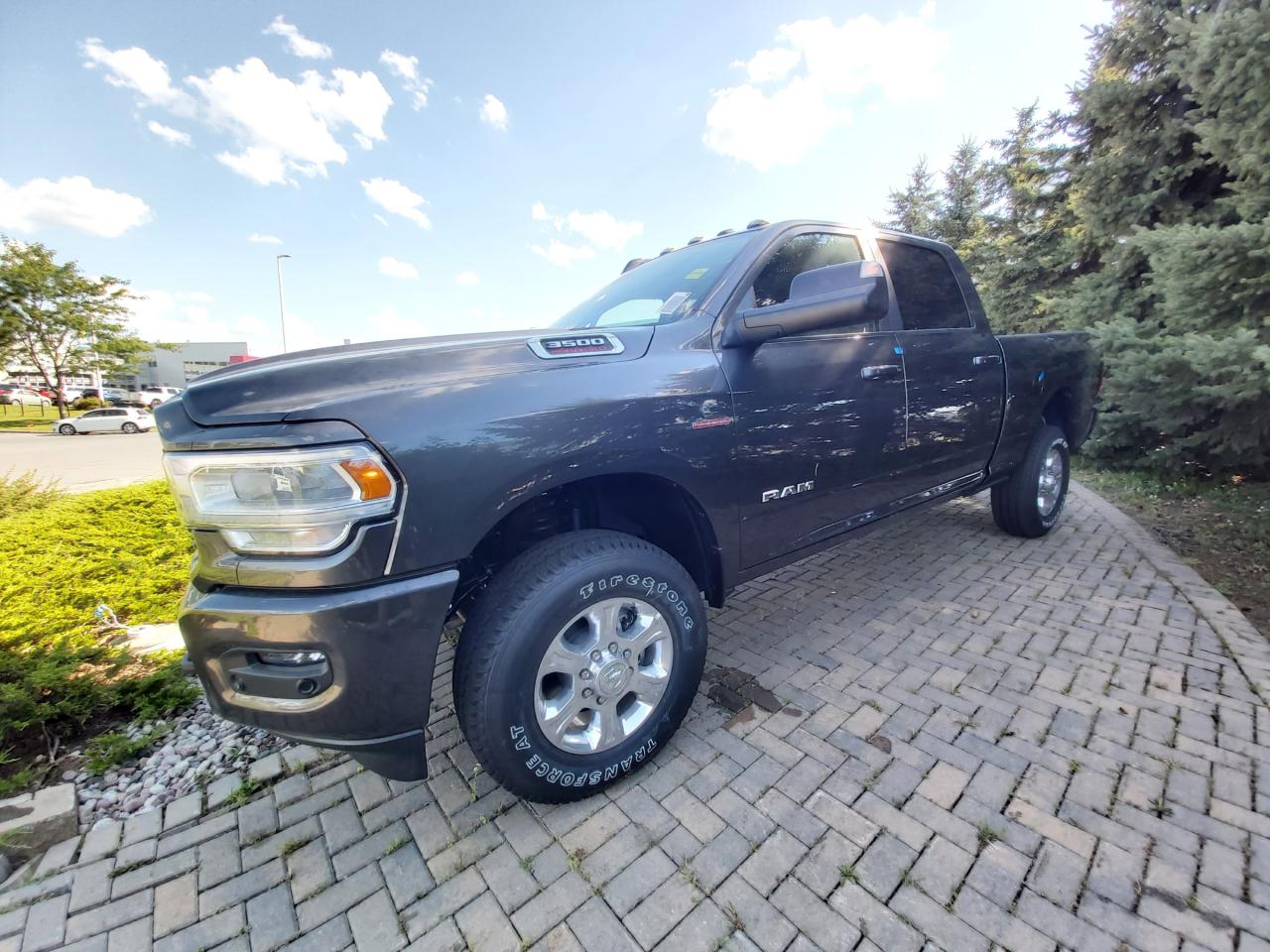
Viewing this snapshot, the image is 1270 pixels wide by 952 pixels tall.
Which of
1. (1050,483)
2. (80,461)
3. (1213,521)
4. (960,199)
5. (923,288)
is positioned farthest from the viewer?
(960,199)

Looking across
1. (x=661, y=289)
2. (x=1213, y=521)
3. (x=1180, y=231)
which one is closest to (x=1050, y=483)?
(x=1213, y=521)

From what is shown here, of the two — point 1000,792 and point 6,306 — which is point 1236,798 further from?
point 6,306

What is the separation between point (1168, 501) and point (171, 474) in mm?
7623

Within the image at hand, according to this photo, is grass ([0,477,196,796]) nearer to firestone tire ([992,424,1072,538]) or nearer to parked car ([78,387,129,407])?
firestone tire ([992,424,1072,538])

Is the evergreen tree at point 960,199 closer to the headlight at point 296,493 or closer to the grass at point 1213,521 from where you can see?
the grass at point 1213,521

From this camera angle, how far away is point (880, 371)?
2670 millimetres

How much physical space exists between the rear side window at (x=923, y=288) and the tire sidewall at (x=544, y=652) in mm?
2141

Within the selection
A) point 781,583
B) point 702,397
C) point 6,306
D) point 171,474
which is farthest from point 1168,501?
point 6,306

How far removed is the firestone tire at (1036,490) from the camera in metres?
4.04

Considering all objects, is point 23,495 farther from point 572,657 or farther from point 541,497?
point 572,657

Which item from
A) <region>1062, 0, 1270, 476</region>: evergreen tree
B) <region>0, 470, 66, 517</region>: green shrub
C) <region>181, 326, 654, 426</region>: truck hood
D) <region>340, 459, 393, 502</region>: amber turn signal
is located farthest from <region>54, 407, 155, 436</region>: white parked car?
<region>1062, 0, 1270, 476</region>: evergreen tree

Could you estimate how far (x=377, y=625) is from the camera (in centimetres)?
142

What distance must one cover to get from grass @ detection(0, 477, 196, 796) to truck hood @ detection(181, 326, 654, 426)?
71.1 inches

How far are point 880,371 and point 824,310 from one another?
892 millimetres
